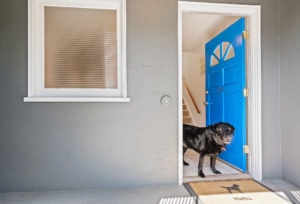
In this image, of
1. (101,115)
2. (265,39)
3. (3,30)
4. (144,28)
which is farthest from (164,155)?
(3,30)

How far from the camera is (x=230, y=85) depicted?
3.20m

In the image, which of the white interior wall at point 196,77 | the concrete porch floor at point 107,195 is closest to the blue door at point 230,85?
the concrete porch floor at point 107,195

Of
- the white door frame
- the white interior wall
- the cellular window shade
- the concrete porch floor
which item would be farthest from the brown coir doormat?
the white interior wall

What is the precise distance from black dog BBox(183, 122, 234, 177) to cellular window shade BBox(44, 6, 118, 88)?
1262 mm

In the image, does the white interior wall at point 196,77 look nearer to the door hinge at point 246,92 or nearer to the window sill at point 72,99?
the door hinge at point 246,92

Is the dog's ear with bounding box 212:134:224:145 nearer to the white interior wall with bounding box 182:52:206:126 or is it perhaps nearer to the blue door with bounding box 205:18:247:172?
the blue door with bounding box 205:18:247:172

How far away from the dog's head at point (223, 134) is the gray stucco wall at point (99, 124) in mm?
563

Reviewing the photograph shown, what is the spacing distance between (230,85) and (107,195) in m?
2.14

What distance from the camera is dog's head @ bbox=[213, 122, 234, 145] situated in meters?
2.71

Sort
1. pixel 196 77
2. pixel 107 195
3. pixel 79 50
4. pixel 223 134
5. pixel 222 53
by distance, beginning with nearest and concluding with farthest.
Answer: pixel 107 195, pixel 79 50, pixel 223 134, pixel 222 53, pixel 196 77

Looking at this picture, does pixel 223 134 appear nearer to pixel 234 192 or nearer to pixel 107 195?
pixel 234 192

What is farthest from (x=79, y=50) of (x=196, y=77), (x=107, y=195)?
(x=196, y=77)

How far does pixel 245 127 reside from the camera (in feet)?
9.55

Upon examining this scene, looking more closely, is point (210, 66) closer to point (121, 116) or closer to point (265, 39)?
point (265, 39)
